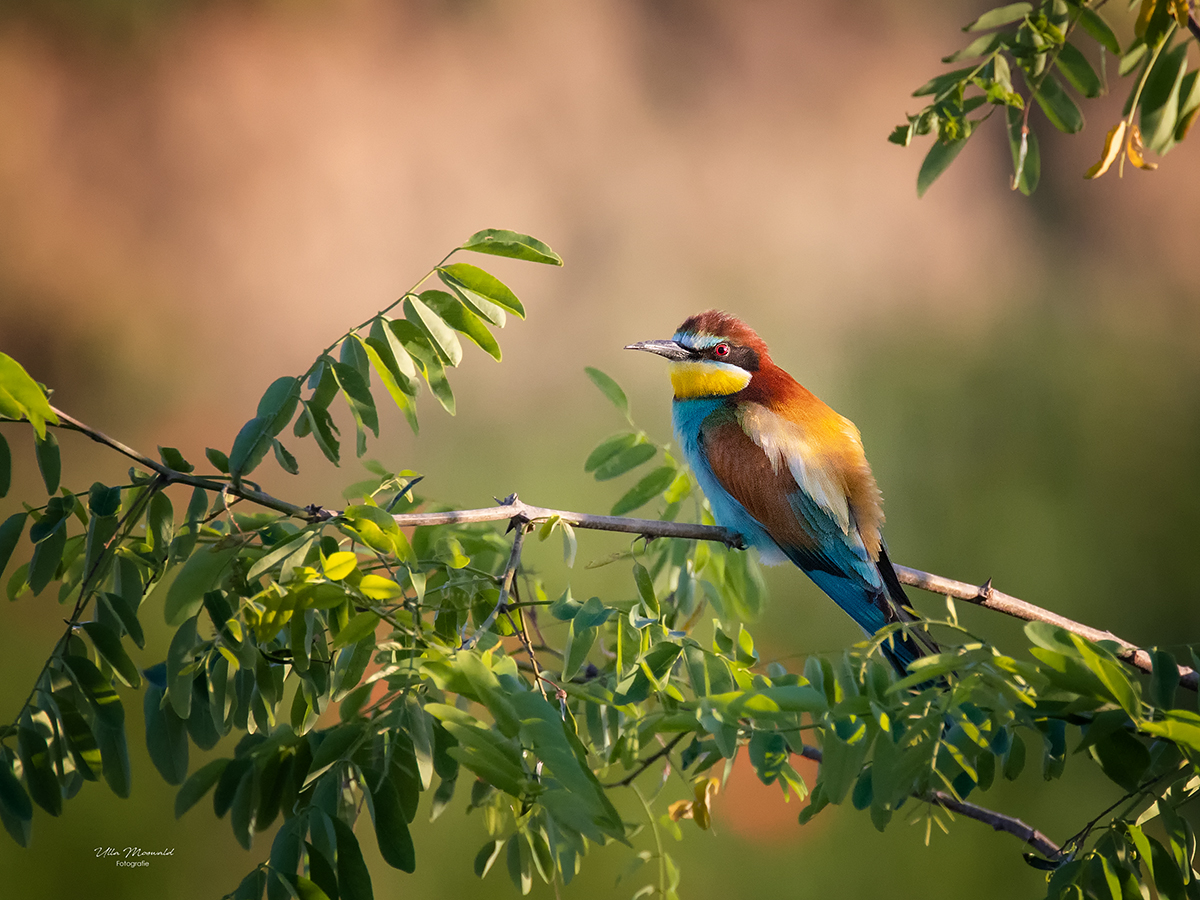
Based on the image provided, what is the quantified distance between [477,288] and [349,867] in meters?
0.48

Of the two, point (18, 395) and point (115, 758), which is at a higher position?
point (18, 395)

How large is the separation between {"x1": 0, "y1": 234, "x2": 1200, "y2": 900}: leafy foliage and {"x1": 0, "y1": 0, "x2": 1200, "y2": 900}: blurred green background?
3.26 feet

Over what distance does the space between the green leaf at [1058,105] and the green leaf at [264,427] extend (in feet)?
2.35

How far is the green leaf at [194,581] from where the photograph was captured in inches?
24.7

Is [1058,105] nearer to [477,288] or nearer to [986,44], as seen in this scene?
[986,44]

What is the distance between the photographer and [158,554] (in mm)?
707

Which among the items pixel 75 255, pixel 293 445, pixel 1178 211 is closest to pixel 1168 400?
pixel 1178 211

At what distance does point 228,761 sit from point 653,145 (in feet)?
6.15

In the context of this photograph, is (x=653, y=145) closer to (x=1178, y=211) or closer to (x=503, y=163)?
(x=503, y=163)

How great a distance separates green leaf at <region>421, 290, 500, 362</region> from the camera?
0.79 metres

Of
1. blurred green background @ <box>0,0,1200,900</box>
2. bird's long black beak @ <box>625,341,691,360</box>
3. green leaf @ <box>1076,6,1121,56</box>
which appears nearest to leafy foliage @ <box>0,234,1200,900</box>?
green leaf @ <box>1076,6,1121,56</box>

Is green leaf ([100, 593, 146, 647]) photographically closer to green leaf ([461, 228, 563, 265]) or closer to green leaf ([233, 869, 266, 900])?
green leaf ([233, 869, 266, 900])

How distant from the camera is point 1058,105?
2.65 ft

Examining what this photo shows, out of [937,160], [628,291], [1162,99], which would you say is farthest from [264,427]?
[628,291]
